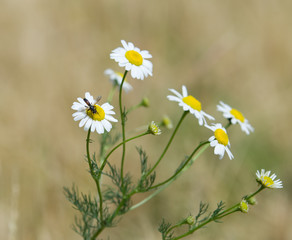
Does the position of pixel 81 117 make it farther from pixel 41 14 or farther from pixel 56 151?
pixel 41 14

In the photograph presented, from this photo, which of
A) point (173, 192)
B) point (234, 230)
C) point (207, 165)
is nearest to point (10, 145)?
point (173, 192)

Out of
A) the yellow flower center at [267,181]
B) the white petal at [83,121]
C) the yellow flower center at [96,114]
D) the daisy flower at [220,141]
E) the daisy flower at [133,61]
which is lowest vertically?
the yellow flower center at [267,181]

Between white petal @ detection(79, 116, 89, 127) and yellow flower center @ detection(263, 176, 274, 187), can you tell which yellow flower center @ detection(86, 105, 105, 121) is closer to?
white petal @ detection(79, 116, 89, 127)

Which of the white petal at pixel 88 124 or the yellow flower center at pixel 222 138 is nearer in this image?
the white petal at pixel 88 124

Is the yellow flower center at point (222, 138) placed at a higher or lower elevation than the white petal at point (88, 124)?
lower

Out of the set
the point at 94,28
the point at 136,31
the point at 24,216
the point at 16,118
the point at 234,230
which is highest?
the point at 94,28

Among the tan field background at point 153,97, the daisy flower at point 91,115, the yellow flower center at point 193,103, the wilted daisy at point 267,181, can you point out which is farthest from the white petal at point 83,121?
the tan field background at point 153,97

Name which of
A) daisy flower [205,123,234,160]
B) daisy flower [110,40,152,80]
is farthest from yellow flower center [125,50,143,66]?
daisy flower [205,123,234,160]

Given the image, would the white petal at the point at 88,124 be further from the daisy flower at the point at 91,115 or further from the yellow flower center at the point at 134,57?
the yellow flower center at the point at 134,57
